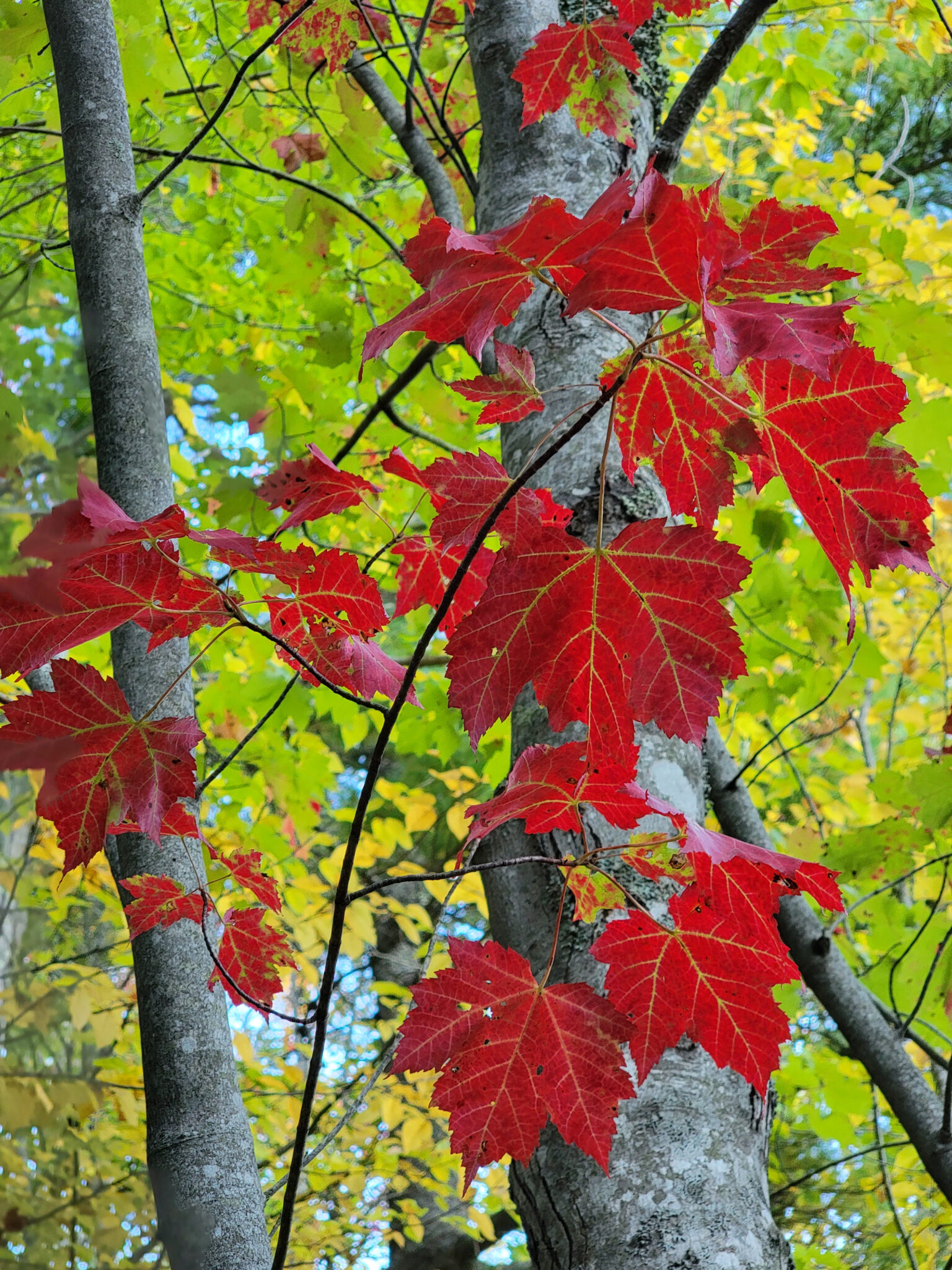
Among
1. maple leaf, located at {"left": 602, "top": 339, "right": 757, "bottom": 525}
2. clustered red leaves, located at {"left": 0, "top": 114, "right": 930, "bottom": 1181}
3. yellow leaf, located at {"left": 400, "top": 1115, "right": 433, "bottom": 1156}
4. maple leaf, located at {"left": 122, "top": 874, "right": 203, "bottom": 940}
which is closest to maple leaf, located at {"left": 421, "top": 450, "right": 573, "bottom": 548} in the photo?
clustered red leaves, located at {"left": 0, "top": 114, "right": 930, "bottom": 1181}

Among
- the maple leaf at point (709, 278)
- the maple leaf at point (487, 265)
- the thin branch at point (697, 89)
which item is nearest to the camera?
the maple leaf at point (709, 278)

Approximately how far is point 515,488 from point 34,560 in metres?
0.32

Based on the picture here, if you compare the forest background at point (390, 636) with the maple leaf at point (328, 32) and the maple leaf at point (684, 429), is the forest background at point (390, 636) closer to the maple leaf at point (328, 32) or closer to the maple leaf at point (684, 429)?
the maple leaf at point (328, 32)

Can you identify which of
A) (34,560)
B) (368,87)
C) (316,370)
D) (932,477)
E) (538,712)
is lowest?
(34,560)

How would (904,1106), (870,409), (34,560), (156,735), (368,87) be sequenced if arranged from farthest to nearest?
(368,87) → (904,1106) → (156,735) → (870,409) → (34,560)

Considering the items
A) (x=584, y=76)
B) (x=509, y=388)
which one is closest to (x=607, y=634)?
(x=509, y=388)

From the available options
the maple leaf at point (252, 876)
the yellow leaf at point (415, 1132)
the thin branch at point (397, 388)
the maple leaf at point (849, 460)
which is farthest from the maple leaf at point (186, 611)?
the yellow leaf at point (415, 1132)

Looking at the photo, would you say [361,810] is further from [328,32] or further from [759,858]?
[328,32]

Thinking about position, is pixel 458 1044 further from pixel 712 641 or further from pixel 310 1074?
pixel 712 641

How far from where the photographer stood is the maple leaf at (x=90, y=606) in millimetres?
760

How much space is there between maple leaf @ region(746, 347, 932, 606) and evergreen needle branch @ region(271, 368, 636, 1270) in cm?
19

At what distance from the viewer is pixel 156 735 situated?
83cm

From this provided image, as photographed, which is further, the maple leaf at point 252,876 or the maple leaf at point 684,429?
the maple leaf at point 252,876

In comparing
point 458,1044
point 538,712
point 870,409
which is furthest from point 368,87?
point 458,1044
